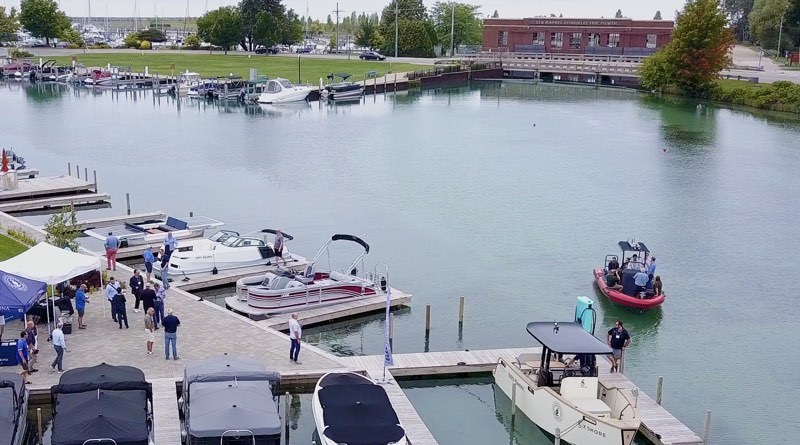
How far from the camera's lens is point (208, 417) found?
62.6 ft

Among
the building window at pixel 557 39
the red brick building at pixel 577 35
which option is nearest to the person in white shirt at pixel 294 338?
the red brick building at pixel 577 35

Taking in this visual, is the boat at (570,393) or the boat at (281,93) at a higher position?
the boat at (281,93)

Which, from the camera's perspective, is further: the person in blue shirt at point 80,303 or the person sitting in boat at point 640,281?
the person sitting in boat at point 640,281

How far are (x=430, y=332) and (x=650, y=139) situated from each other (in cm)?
5170

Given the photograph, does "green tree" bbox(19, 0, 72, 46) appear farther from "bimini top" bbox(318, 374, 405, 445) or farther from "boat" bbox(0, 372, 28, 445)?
"bimini top" bbox(318, 374, 405, 445)

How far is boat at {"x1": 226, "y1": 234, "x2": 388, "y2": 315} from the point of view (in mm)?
29891

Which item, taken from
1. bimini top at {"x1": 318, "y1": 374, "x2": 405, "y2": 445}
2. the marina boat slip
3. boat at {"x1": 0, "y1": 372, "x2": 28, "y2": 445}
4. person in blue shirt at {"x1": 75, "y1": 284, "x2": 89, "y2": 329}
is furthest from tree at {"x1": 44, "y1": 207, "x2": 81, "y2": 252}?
bimini top at {"x1": 318, "y1": 374, "x2": 405, "y2": 445}

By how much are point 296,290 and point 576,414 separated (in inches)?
461

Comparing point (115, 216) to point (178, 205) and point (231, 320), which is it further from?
point (231, 320)

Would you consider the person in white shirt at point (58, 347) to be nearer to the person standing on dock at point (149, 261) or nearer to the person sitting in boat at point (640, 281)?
the person standing on dock at point (149, 261)

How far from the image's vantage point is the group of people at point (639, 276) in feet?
108

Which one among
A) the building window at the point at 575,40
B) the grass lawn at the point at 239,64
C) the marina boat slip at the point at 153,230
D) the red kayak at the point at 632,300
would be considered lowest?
the red kayak at the point at 632,300

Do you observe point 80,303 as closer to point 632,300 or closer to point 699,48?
point 632,300

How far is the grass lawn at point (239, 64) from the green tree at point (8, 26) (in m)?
21.4
